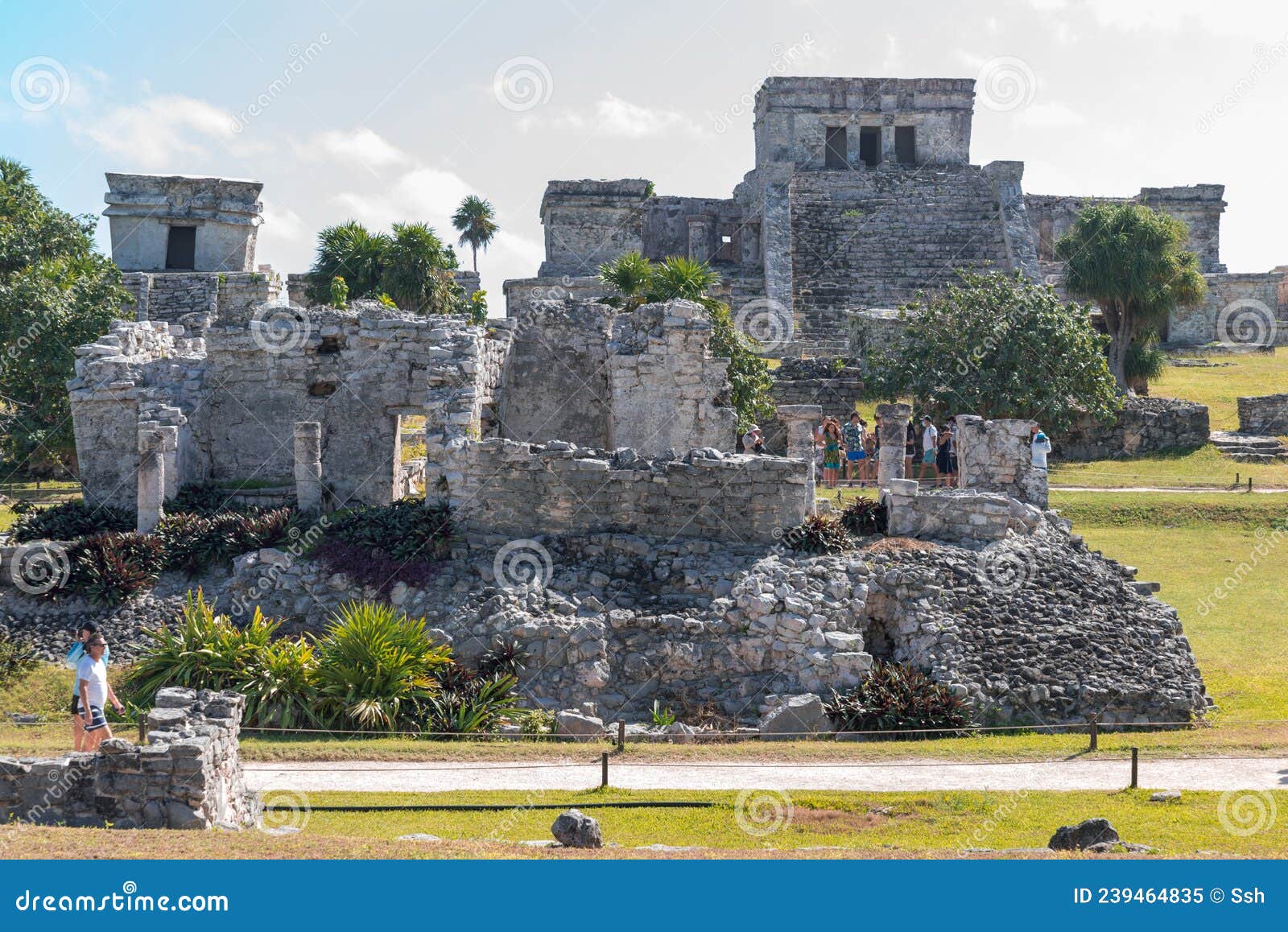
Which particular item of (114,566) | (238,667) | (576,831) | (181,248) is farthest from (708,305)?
(181,248)

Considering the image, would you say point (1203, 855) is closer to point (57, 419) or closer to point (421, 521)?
point (421, 521)

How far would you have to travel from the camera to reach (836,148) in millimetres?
49000

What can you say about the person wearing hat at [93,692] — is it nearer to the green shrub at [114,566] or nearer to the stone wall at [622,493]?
the green shrub at [114,566]

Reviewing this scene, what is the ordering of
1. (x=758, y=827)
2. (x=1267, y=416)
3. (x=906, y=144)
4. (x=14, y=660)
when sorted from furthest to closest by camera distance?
(x=906, y=144), (x=1267, y=416), (x=14, y=660), (x=758, y=827)

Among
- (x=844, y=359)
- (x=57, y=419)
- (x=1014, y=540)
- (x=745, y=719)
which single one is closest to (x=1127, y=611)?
(x=1014, y=540)

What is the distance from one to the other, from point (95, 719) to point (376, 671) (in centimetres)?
366

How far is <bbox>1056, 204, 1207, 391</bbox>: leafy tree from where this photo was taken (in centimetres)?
3622

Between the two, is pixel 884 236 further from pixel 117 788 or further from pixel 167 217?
pixel 117 788

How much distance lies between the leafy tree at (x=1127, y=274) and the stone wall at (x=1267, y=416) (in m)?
3.57

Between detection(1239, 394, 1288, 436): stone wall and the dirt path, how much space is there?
18.9 m

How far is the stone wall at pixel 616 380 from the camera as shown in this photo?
23453 mm

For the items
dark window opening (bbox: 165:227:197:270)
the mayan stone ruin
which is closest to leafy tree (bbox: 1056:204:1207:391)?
the mayan stone ruin

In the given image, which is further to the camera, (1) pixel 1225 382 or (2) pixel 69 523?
(1) pixel 1225 382

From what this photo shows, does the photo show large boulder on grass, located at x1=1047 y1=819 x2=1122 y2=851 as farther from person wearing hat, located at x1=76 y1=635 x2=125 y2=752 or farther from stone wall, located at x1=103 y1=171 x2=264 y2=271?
stone wall, located at x1=103 y1=171 x2=264 y2=271
